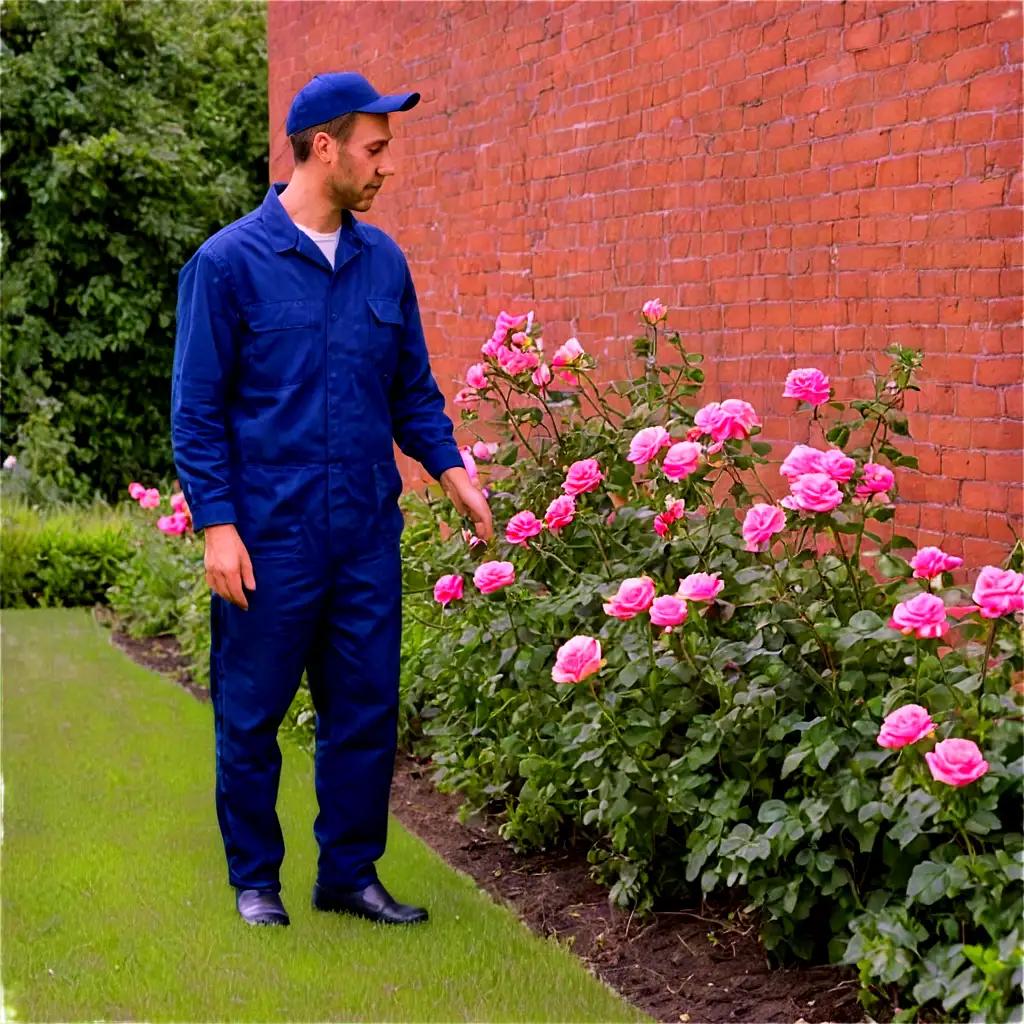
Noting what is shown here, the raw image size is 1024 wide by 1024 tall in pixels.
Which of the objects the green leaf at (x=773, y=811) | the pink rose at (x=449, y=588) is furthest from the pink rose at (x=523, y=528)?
the green leaf at (x=773, y=811)

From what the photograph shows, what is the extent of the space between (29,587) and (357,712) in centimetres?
674

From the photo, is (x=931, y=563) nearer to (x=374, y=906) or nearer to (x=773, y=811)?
(x=773, y=811)

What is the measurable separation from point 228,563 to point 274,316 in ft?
2.02

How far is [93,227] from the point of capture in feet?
44.3

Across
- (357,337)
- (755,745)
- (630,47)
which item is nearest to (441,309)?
(630,47)

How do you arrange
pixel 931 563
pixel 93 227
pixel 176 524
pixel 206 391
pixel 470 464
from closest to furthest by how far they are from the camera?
pixel 931 563
pixel 206 391
pixel 470 464
pixel 176 524
pixel 93 227

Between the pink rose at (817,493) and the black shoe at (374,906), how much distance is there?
1.49m

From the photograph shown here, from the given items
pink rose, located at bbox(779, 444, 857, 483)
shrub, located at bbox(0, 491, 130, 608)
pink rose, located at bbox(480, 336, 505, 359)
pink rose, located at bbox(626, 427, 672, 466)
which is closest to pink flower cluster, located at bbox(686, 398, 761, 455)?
pink rose, located at bbox(626, 427, 672, 466)

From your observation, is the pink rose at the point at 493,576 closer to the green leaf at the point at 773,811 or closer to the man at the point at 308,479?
the man at the point at 308,479

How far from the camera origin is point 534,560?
182 inches

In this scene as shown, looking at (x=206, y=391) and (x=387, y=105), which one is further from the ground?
(x=387, y=105)

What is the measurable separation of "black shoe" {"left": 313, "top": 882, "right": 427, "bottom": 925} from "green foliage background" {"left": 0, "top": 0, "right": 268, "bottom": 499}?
30.1 ft

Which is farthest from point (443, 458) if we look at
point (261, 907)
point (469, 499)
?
point (261, 907)

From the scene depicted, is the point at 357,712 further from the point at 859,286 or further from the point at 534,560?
the point at 859,286
